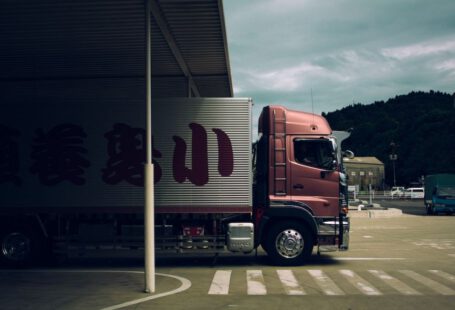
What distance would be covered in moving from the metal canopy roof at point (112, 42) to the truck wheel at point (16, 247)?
4.79 m

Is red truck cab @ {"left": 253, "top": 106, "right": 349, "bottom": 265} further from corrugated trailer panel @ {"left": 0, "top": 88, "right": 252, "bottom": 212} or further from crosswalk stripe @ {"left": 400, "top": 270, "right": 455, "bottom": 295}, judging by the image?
crosswalk stripe @ {"left": 400, "top": 270, "right": 455, "bottom": 295}

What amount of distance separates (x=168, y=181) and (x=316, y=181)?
350 cm

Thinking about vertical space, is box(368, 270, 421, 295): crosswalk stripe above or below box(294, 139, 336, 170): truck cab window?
below

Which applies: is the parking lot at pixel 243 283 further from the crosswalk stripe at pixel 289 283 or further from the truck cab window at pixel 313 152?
the truck cab window at pixel 313 152

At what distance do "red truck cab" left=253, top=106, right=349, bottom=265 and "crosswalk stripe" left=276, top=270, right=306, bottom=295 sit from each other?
86 cm

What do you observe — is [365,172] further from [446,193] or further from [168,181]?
[168,181]

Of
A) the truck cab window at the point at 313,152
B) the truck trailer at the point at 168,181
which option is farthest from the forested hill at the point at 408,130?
the truck trailer at the point at 168,181

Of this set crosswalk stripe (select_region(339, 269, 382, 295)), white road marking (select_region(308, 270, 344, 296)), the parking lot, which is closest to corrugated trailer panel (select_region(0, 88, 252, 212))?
the parking lot

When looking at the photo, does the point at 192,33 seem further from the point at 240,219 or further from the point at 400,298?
the point at 400,298

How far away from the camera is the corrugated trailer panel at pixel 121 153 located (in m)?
12.5

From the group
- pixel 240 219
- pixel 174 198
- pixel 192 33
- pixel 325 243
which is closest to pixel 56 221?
pixel 174 198

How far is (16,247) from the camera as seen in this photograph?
42.3 ft

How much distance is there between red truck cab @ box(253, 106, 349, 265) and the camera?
12.6 m

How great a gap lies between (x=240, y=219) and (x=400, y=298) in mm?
4559
